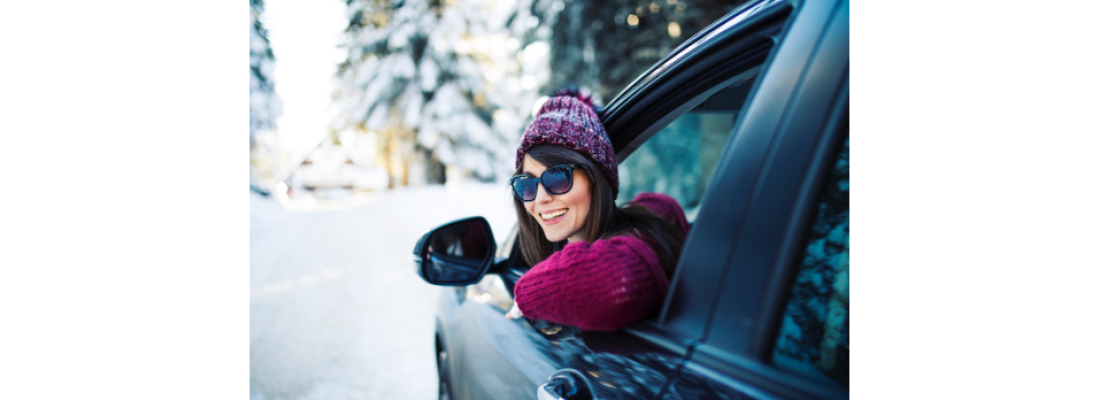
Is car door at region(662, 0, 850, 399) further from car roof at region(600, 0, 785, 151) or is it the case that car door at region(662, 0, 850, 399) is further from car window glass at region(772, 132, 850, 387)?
car roof at region(600, 0, 785, 151)

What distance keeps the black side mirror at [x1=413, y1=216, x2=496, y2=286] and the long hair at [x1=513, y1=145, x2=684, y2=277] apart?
17 cm

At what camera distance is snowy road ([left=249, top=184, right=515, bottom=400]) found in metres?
3.11

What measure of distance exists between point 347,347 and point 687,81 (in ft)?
11.3

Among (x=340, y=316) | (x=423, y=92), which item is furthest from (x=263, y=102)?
(x=340, y=316)

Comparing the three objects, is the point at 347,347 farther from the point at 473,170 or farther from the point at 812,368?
the point at 473,170

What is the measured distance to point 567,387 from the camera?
97 centimetres

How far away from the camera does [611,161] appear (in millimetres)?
1488

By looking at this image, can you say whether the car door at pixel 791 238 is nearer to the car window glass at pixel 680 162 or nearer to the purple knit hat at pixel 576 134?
the purple knit hat at pixel 576 134

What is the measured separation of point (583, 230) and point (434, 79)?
14.5 m

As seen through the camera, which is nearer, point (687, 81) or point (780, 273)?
point (780, 273)

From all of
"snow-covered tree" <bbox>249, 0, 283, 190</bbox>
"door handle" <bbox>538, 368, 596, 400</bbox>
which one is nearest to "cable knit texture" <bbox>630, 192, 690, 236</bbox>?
"door handle" <bbox>538, 368, 596, 400</bbox>

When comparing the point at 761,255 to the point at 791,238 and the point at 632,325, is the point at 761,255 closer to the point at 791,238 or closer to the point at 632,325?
the point at 791,238
